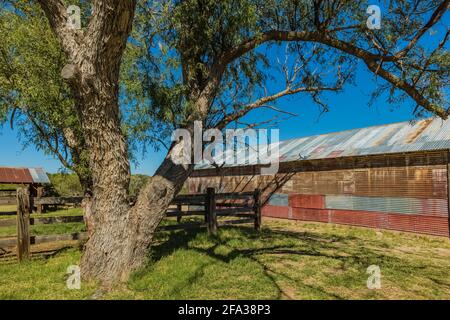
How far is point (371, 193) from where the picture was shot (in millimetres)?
13664

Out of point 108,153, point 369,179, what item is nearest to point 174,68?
point 108,153

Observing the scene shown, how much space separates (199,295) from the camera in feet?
15.8

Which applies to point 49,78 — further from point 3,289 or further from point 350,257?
point 350,257

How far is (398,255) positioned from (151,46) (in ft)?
27.2

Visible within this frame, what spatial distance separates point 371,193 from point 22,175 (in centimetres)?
2886

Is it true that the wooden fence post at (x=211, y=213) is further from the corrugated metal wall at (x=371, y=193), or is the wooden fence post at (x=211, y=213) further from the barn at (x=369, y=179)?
the corrugated metal wall at (x=371, y=193)

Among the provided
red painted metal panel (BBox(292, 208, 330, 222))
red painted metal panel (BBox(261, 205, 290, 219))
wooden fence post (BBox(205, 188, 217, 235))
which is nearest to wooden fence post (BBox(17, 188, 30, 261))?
wooden fence post (BBox(205, 188, 217, 235))

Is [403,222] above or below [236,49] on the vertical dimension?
below

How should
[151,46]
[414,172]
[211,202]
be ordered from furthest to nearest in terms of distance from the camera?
[414,172] → [211,202] → [151,46]

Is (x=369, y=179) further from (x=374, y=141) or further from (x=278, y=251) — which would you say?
(x=278, y=251)

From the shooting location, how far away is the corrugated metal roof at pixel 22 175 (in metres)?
27.9

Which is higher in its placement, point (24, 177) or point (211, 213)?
point (24, 177)
